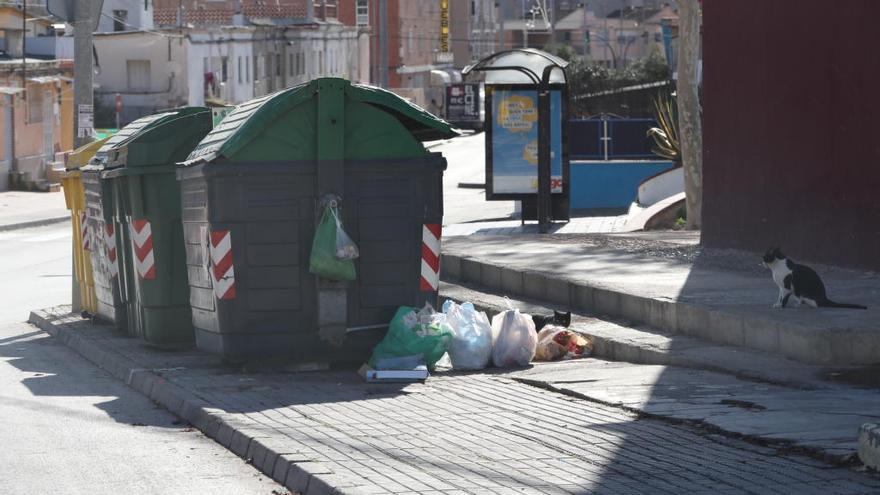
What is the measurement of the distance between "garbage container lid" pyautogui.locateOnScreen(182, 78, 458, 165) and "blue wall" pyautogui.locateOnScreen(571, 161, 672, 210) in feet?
69.2

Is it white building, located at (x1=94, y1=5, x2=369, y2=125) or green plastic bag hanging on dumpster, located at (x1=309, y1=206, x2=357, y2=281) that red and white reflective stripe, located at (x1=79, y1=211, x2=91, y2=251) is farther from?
white building, located at (x1=94, y1=5, x2=369, y2=125)

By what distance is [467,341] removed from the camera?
1043cm

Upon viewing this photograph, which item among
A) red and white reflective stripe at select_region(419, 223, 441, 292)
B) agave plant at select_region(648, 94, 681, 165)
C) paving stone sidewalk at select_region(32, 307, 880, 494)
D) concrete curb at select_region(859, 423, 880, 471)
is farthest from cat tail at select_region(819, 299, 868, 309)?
agave plant at select_region(648, 94, 681, 165)

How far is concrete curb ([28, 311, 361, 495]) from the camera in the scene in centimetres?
682

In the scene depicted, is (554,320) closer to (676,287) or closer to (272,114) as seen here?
(676,287)

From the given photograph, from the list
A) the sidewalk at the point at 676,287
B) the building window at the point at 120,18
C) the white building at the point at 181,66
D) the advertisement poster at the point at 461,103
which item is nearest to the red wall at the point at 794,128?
the sidewalk at the point at 676,287

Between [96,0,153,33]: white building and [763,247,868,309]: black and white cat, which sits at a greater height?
[96,0,153,33]: white building

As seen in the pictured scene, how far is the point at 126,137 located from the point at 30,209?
79.9ft

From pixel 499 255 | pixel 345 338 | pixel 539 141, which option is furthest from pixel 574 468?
pixel 539 141

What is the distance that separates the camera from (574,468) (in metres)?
6.94

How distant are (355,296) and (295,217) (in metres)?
0.70

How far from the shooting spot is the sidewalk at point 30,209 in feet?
106

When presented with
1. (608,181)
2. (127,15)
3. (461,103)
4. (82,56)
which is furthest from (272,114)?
(461,103)

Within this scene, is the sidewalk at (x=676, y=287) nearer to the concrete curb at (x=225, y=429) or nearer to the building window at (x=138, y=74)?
the concrete curb at (x=225, y=429)
